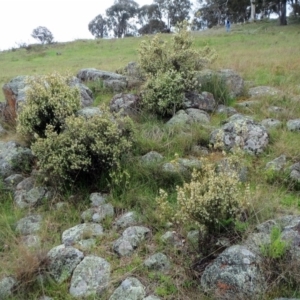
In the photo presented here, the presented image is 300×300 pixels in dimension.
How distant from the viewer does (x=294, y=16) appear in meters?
36.2

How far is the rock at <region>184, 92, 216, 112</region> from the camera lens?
22.4 feet

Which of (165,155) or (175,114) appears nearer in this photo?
(165,155)

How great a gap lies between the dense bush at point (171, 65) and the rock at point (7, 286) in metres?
3.74

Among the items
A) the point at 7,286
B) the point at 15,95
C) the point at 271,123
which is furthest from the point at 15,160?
the point at 271,123

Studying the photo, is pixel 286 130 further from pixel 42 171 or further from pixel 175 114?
pixel 42 171

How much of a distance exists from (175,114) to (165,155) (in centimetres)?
123

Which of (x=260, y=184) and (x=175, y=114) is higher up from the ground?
(x=175, y=114)

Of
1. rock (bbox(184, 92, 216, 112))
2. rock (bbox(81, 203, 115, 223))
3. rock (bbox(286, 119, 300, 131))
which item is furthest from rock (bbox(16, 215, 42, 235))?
rock (bbox(286, 119, 300, 131))

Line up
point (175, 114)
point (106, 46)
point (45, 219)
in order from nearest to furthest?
point (45, 219)
point (175, 114)
point (106, 46)

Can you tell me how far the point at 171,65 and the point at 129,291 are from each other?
4737 millimetres

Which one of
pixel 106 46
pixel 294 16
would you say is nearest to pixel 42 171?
pixel 106 46

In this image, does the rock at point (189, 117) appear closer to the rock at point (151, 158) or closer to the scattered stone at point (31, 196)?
the rock at point (151, 158)

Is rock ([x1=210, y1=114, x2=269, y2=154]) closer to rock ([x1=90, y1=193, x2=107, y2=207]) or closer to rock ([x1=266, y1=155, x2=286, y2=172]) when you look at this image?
rock ([x1=266, y1=155, x2=286, y2=172])

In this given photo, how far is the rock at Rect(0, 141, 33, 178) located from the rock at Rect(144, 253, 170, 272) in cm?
269
